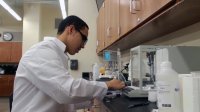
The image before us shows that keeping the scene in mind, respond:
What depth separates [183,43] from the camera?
1.88m

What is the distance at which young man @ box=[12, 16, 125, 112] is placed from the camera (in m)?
1.30

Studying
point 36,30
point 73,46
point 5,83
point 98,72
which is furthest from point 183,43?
point 5,83

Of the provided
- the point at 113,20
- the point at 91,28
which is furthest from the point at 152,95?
the point at 91,28

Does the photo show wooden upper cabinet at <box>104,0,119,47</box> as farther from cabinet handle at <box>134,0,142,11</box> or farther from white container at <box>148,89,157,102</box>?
white container at <box>148,89,157,102</box>

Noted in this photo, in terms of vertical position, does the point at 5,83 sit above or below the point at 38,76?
below

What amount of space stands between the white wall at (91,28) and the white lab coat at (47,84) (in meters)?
2.90

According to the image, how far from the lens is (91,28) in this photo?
15.1ft

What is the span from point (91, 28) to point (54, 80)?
11.1 ft

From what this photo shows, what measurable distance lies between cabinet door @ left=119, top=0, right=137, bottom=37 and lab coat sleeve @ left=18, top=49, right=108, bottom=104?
27.7 inches

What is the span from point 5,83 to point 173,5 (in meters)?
7.98

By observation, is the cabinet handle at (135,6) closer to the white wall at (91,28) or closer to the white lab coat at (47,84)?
the white lab coat at (47,84)

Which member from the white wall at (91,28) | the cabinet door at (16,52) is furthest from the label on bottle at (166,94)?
the cabinet door at (16,52)

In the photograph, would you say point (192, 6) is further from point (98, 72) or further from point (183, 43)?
point (98, 72)

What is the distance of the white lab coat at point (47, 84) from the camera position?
1.29 m
